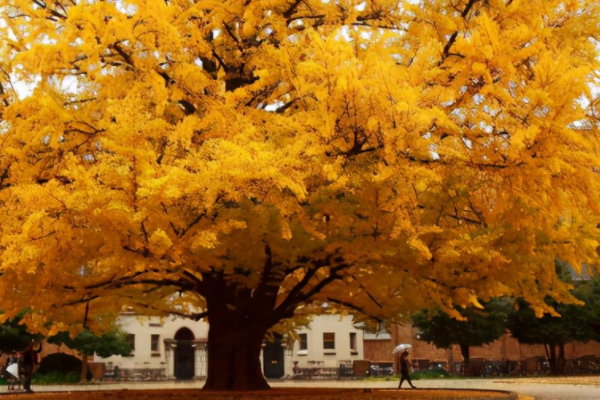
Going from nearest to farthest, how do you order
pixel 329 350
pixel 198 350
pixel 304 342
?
pixel 198 350 < pixel 329 350 < pixel 304 342

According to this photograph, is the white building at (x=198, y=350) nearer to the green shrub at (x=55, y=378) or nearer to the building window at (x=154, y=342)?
the building window at (x=154, y=342)

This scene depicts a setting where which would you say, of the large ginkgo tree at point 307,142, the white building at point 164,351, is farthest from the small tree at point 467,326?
the large ginkgo tree at point 307,142

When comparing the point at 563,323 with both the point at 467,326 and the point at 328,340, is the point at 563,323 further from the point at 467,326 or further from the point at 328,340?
the point at 328,340

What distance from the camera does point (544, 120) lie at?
8.42 meters

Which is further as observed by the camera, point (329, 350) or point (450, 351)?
point (450, 351)

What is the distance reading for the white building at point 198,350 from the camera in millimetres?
49969

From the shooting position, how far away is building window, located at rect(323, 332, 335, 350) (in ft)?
174

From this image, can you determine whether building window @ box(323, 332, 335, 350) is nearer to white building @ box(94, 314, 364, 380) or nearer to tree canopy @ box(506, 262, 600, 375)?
white building @ box(94, 314, 364, 380)

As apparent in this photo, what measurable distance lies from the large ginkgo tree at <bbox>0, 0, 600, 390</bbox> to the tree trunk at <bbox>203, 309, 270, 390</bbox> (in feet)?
12.1

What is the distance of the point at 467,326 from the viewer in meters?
39.2

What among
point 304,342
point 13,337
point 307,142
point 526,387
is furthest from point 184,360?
point 307,142

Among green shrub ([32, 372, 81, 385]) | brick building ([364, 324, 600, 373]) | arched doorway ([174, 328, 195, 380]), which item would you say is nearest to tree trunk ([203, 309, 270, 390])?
green shrub ([32, 372, 81, 385])

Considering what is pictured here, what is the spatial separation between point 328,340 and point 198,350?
9236mm

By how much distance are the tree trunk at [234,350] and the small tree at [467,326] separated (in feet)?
76.2
